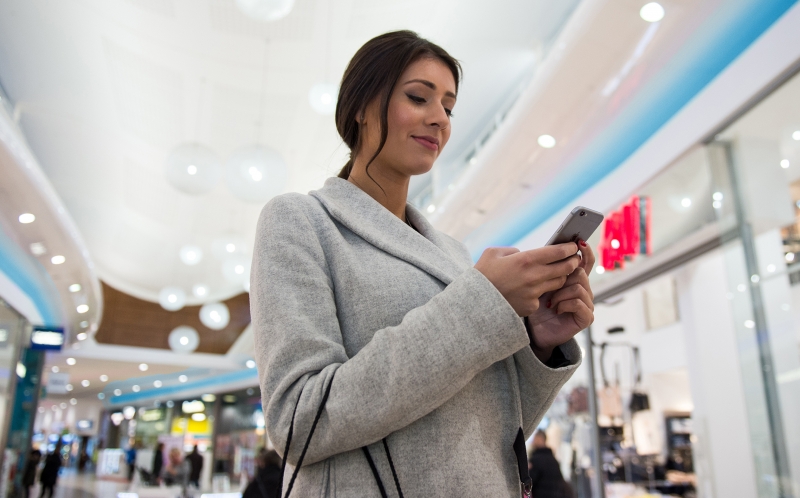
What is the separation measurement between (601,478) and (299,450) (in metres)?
7.83

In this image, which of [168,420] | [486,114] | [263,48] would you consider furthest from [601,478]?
[168,420]

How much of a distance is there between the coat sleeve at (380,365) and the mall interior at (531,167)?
21.3 inches

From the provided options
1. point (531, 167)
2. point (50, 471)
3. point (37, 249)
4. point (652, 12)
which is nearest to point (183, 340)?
point (50, 471)

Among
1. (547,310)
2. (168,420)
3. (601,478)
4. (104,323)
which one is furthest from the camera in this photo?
(168,420)

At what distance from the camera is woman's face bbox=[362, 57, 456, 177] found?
37.2 inches

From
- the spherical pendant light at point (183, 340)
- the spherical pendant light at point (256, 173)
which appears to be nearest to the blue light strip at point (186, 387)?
the spherical pendant light at point (183, 340)

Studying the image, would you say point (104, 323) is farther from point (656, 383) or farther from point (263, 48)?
point (656, 383)

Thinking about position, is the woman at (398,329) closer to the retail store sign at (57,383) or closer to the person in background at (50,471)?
the person in background at (50,471)

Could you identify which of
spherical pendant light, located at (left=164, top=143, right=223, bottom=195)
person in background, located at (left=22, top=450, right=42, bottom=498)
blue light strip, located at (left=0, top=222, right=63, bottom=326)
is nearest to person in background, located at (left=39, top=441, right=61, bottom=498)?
person in background, located at (left=22, top=450, right=42, bottom=498)

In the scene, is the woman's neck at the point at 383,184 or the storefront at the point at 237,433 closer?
the woman's neck at the point at 383,184

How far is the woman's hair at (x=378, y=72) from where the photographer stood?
3.13 feet

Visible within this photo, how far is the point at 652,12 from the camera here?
3.77 m

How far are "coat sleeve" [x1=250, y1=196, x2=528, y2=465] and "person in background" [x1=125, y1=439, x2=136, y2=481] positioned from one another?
2297 cm

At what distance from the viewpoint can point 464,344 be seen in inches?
25.4
